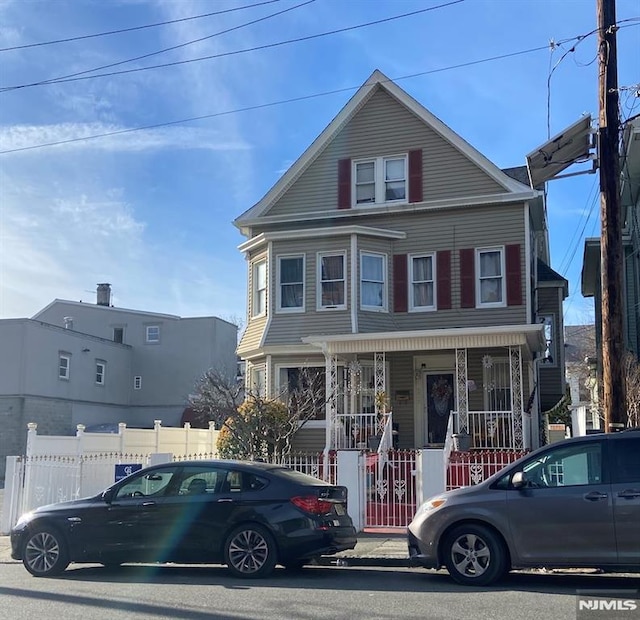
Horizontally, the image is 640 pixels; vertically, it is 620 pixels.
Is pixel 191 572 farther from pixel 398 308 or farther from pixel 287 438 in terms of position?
pixel 398 308

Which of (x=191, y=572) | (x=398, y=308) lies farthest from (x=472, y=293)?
(x=191, y=572)

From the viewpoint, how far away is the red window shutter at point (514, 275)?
19.0 metres

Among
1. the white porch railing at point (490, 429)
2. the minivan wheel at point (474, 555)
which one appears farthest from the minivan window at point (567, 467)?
the white porch railing at point (490, 429)

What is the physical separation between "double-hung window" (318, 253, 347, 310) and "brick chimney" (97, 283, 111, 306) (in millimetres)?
27362

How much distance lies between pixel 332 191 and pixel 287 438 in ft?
25.2

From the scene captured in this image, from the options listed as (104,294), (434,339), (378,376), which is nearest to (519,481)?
(434,339)

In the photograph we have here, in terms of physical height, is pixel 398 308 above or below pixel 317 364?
above

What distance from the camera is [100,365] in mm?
38031

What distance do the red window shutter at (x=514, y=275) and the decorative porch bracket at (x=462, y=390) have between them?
2.38m

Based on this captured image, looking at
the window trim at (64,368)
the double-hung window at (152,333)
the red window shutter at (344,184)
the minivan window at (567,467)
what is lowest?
the minivan window at (567,467)

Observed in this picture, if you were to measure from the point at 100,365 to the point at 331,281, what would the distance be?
21.4 meters

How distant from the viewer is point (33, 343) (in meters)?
32.8

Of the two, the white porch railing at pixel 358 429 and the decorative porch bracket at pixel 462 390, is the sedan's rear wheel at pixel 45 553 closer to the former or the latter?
the white porch railing at pixel 358 429

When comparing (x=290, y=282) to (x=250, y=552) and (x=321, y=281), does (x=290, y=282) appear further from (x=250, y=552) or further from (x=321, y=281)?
(x=250, y=552)
